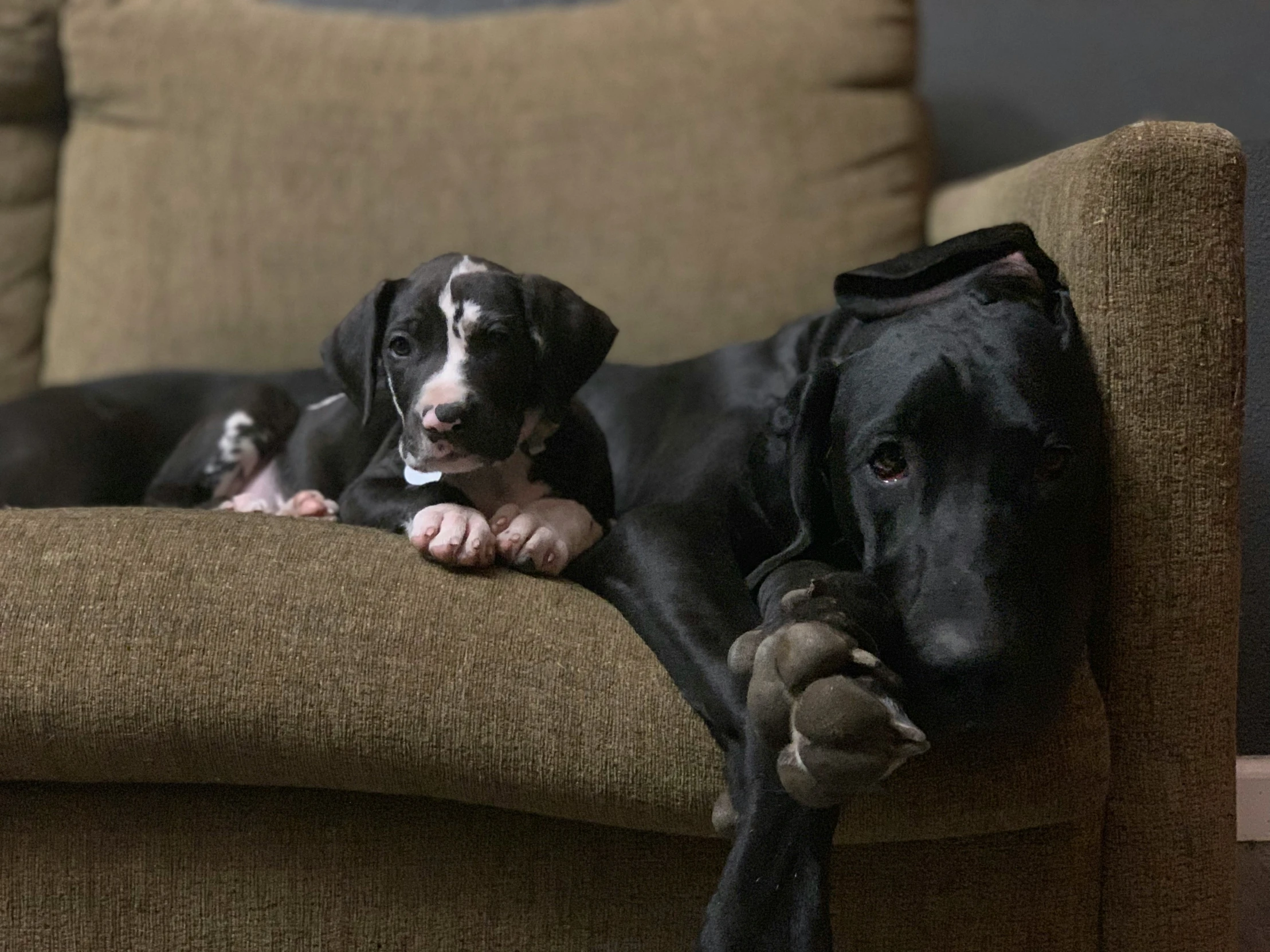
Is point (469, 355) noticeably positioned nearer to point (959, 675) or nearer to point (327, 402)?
point (327, 402)

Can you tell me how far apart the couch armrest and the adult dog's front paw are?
452 millimetres

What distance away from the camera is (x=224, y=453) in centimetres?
209

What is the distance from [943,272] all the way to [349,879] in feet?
3.63

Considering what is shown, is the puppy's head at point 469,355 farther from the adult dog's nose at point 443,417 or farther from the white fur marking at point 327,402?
the white fur marking at point 327,402

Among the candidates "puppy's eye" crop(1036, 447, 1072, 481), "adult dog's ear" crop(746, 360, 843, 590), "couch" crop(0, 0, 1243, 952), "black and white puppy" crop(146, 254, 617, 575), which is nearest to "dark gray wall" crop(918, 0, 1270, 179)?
"couch" crop(0, 0, 1243, 952)

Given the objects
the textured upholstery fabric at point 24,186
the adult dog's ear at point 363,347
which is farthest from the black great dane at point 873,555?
the textured upholstery fabric at point 24,186

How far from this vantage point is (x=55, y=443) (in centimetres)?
206

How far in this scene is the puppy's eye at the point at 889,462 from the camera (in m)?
1.24

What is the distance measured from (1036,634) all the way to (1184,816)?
418mm

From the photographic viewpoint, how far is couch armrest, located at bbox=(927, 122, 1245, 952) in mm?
1257

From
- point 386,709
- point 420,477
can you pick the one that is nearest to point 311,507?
point 420,477

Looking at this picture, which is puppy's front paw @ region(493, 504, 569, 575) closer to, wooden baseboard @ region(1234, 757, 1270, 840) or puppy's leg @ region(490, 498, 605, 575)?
puppy's leg @ region(490, 498, 605, 575)

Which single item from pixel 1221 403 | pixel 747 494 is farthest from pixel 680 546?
pixel 1221 403

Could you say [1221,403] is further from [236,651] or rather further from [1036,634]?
[236,651]
